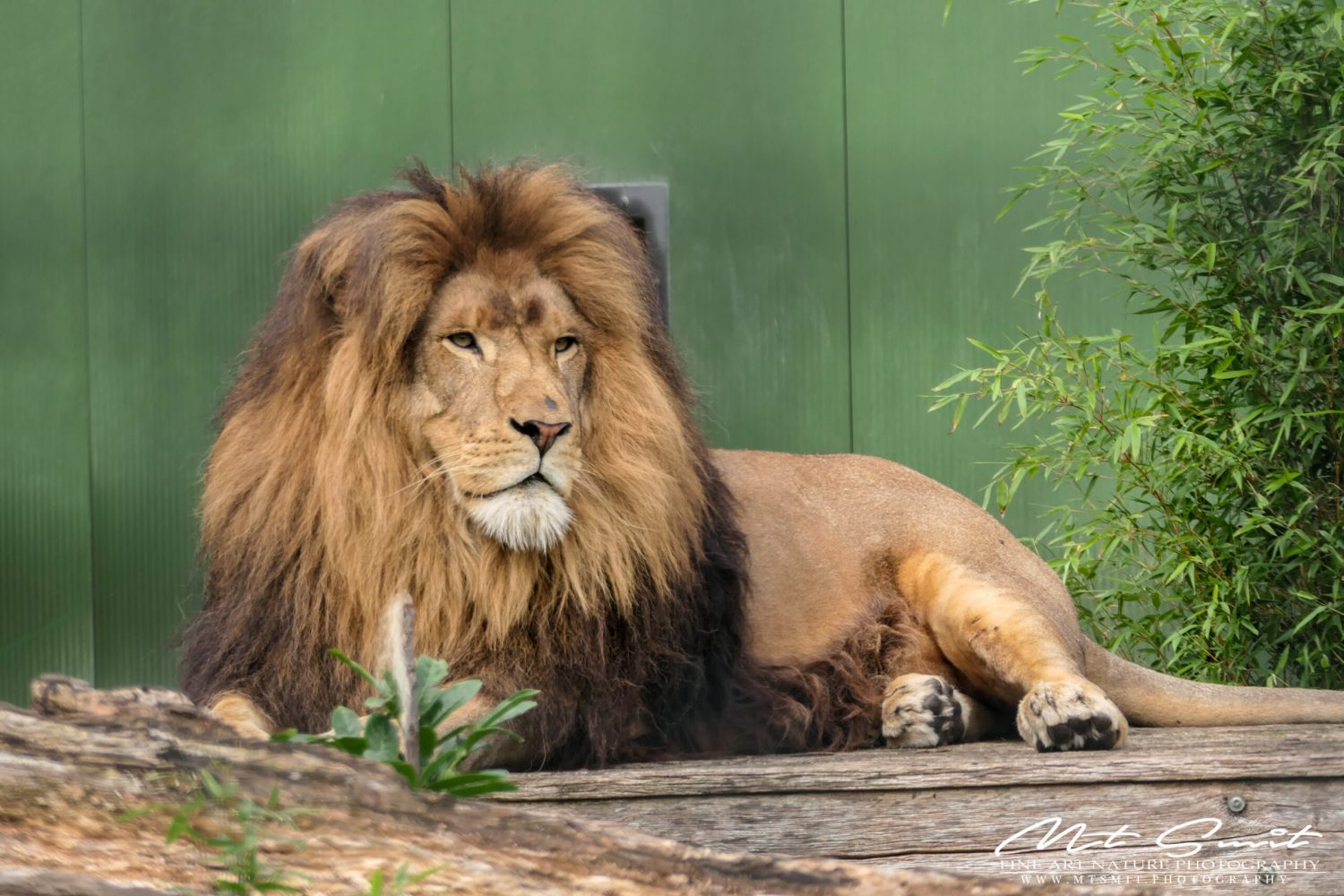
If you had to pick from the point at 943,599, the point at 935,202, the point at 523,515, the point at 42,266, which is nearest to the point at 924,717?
the point at 943,599

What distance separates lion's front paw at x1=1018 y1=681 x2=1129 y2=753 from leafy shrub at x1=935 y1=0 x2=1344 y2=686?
90 cm

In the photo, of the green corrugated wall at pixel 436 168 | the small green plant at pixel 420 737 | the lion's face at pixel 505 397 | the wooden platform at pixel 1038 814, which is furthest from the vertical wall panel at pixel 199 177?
the small green plant at pixel 420 737

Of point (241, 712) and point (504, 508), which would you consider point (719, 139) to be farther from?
point (241, 712)

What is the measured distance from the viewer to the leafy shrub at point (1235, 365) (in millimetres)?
3637

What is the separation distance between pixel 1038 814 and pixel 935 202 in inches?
102

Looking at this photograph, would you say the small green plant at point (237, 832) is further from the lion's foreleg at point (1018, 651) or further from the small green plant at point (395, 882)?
the lion's foreleg at point (1018, 651)

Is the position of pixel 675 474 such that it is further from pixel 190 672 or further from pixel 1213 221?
pixel 1213 221

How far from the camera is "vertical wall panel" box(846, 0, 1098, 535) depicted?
478 centimetres

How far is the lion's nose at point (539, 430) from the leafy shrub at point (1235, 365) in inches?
55.0

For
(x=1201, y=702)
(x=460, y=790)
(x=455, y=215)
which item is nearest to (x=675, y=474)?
(x=455, y=215)

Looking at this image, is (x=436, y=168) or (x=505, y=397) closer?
(x=505, y=397)

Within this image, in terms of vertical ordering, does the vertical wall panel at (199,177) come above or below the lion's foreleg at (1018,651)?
above

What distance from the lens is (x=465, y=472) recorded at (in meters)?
2.70

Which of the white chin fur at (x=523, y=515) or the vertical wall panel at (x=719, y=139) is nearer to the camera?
the white chin fur at (x=523, y=515)
